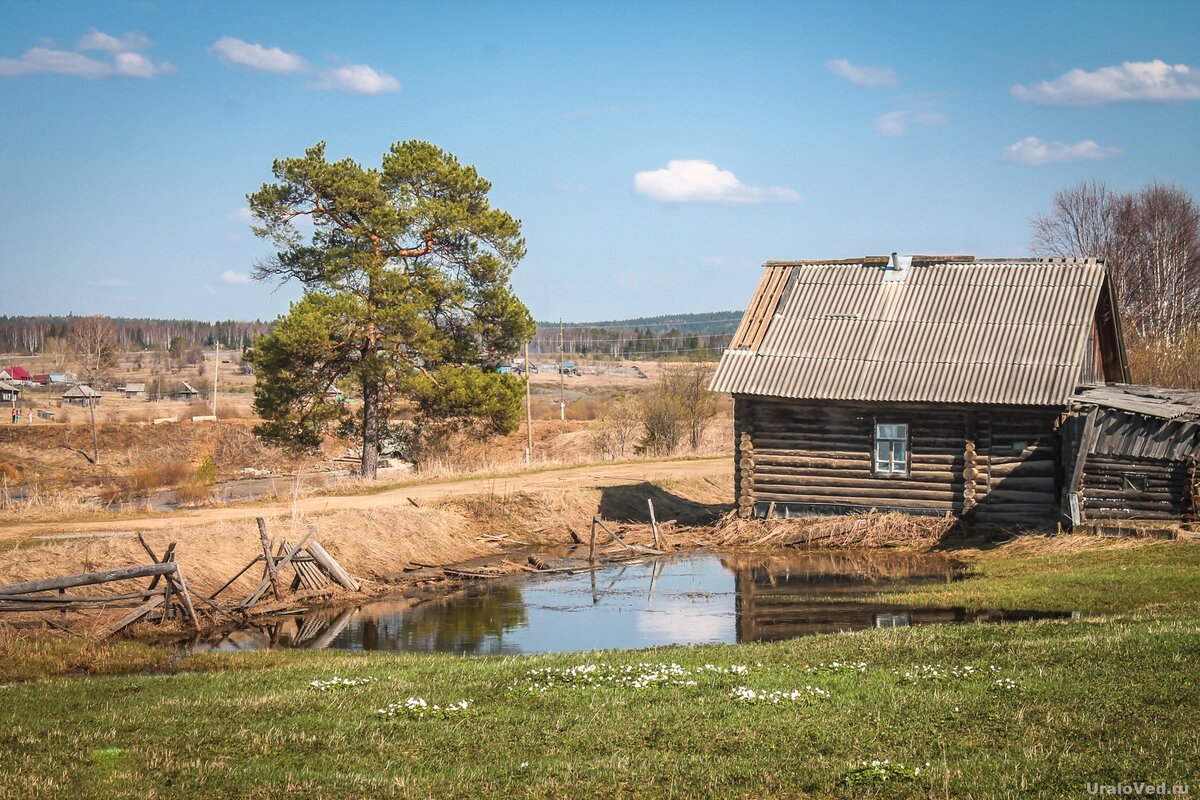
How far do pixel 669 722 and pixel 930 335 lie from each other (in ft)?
74.2

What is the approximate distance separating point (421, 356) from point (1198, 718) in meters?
37.9

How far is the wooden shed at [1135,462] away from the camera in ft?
87.0

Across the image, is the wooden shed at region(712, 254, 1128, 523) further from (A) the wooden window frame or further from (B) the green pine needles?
(B) the green pine needles

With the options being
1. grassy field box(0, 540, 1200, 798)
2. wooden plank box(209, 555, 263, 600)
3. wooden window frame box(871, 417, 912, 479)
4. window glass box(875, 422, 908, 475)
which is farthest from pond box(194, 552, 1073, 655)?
grassy field box(0, 540, 1200, 798)

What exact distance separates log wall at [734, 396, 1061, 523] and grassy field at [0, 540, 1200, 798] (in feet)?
40.3

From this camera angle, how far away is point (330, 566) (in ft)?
89.5

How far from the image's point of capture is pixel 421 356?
4638cm

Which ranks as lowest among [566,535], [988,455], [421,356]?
[566,535]

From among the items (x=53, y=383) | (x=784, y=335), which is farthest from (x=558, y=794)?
(x=53, y=383)

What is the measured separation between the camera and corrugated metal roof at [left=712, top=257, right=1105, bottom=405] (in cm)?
3059

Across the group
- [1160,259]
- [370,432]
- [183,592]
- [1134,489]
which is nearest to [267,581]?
[183,592]

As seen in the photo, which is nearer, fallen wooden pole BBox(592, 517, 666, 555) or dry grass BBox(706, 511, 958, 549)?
dry grass BBox(706, 511, 958, 549)

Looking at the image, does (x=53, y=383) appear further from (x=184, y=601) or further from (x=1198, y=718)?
(x=1198, y=718)

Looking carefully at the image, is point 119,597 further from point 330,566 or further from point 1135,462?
point 1135,462
